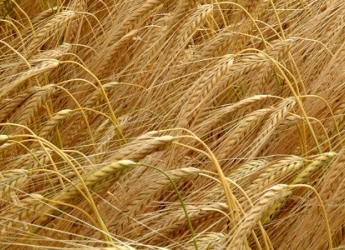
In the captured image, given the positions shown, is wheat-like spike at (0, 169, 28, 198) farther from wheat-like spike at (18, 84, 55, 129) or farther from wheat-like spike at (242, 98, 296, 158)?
wheat-like spike at (242, 98, 296, 158)

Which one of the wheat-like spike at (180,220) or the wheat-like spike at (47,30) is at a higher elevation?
the wheat-like spike at (47,30)

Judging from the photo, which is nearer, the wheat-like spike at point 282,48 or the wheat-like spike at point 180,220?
the wheat-like spike at point 180,220

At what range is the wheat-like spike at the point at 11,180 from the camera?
1455 mm

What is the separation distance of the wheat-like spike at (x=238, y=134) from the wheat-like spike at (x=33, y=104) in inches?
16.2

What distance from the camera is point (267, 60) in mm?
2086

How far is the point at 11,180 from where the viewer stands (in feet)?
4.91

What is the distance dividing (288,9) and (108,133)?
834mm

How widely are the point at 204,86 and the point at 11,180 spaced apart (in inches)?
24.9

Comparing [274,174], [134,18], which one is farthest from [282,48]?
[274,174]

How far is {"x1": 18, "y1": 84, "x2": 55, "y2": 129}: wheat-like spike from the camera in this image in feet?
6.40

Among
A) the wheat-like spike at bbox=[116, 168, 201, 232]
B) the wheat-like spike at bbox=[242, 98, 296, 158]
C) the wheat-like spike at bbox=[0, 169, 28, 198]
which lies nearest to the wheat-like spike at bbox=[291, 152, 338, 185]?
the wheat-like spike at bbox=[242, 98, 296, 158]

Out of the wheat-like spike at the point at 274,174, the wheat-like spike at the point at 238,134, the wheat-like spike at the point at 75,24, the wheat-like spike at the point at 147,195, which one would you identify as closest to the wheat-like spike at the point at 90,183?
the wheat-like spike at the point at 147,195

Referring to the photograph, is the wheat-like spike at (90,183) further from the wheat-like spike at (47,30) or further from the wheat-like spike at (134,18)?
the wheat-like spike at (134,18)

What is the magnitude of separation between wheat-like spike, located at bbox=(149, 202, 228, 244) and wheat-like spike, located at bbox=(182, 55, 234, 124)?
366mm
